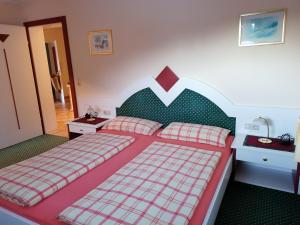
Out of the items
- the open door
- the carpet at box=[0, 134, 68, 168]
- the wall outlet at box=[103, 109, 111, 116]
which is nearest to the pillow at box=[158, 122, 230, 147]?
the wall outlet at box=[103, 109, 111, 116]

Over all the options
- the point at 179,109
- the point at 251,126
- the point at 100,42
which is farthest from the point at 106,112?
the point at 251,126

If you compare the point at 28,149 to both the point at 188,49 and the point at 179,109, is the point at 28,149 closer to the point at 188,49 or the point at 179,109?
the point at 179,109

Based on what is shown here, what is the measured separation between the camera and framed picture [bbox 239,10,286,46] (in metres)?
2.26

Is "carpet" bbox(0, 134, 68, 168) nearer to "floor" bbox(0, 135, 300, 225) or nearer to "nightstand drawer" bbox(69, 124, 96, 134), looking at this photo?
"nightstand drawer" bbox(69, 124, 96, 134)

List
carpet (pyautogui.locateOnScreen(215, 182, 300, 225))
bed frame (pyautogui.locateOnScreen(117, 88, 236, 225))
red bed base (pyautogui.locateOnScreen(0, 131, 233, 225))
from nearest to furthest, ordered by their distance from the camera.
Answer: red bed base (pyautogui.locateOnScreen(0, 131, 233, 225))
carpet (pyautogui.locateOnScreen(215, 182, 300, 225))
bed frame (pyautogui.locateOnScreen(117, 88, 236, 225))

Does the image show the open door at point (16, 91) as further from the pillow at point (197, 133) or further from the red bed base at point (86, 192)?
the pillow at point (197, 133)

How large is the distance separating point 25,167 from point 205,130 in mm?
1808

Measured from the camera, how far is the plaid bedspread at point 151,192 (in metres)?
1.38

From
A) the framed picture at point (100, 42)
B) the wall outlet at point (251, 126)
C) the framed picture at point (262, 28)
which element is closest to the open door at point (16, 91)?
the framed picture at point (100, 42)

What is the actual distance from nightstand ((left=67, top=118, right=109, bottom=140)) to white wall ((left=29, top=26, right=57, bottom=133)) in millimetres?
1257

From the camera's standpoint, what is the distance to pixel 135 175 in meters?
1.84

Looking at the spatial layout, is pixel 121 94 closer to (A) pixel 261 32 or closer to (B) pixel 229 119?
(B) pixel 229 119

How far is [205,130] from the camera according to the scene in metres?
2.58

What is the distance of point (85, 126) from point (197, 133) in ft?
5.26
